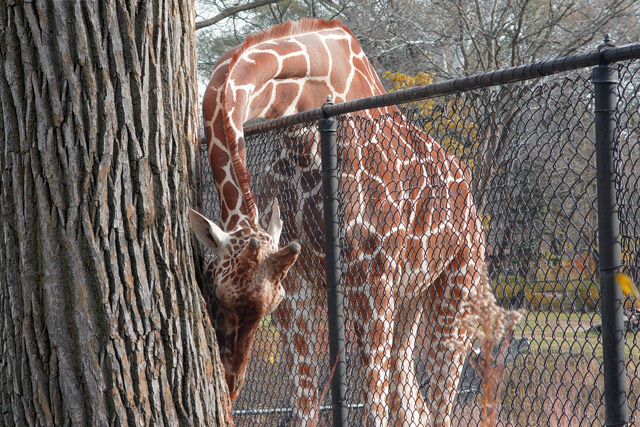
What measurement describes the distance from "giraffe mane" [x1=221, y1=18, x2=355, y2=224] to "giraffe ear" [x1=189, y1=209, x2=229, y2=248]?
25 cm

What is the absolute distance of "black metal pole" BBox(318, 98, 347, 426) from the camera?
339cm

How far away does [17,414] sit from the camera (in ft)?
7.97

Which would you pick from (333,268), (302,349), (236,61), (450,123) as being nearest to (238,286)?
(333,268)

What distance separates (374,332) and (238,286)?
4.05ft

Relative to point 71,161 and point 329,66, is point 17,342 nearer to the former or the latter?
point 71,161

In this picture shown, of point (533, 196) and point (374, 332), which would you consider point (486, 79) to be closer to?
point (533, 196)

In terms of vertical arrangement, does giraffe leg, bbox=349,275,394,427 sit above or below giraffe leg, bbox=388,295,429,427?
above

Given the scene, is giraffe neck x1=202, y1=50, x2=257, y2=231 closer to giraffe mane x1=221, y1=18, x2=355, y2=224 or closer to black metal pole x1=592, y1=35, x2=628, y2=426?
giraffe mane x1=221, y1=18, x2=355, y2=224

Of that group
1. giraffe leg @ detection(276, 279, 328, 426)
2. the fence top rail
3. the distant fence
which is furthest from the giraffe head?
giraffe leg @ detection(276, 279, 328, 426)

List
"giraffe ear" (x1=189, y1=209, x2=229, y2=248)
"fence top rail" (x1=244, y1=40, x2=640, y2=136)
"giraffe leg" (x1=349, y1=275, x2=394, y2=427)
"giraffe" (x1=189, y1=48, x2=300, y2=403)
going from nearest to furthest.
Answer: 1. "fence top rail" (x1=244, y1=40, x2=640, y2=136)
2. "giraffe ear" (x1=189, y1=209, x2=229, y2=248)
3. "giraffe" (x1=189, y1=48, x2=300, y2=403)
4. "giraffe leg" (x1=349, y1=275, x2=394, y2=427)

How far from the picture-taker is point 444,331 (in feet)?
15.3

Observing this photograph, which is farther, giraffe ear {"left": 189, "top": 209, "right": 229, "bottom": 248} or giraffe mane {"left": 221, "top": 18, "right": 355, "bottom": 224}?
giraffe mane {"left": 221, "top": 18, "right": 355, "bottom": 224}

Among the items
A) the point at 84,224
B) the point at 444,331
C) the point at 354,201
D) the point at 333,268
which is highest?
the point at 84,224

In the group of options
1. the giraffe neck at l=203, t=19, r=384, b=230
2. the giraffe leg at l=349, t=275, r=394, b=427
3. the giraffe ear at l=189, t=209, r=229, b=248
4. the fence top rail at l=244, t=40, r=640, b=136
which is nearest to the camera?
the fence top rail at l=244, t=40, r=640, b=136
